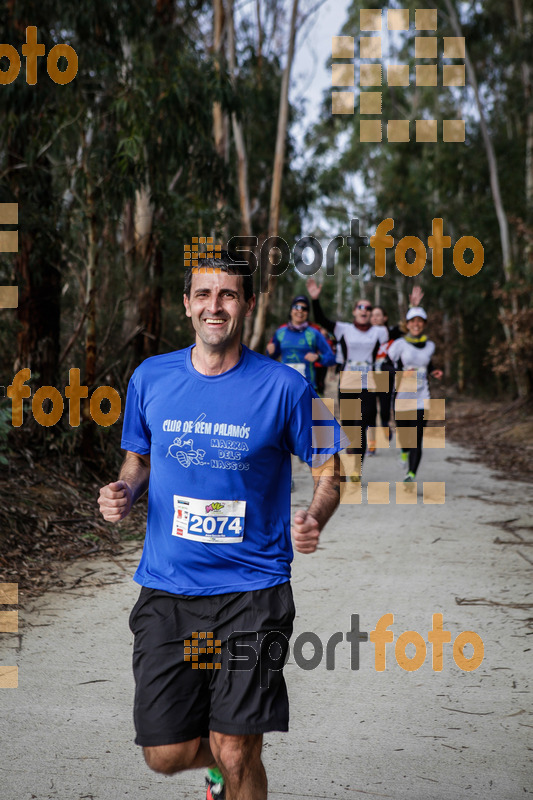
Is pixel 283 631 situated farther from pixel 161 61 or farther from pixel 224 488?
pixel 161 61

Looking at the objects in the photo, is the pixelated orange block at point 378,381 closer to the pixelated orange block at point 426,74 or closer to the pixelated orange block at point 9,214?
the pixelated orange block at point 9,214

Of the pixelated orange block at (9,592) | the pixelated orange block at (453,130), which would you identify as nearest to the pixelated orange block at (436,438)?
the pixelated orange block at (453,130)

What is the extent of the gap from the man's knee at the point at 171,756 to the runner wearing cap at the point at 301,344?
7.57 meters

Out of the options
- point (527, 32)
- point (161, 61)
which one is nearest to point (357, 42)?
point (527, 32)

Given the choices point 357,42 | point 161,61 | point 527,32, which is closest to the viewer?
point 161,61

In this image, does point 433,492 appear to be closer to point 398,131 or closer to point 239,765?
point 239,765

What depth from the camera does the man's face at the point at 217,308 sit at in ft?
9.65

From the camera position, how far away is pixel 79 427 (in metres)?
8.87

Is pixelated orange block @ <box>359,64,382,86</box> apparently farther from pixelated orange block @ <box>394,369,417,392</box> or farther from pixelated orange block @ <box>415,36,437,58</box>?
pixelated orange block @ <box>394,369,417,392</box>

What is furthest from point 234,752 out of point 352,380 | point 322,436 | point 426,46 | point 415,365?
point 426,46

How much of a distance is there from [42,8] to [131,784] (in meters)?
8.23

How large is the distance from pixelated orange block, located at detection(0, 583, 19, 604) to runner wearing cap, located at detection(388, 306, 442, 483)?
182 inches

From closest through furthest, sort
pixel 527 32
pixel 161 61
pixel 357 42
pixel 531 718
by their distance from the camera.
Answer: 1. pixel 531 718
2. pixel 161 61
3. pixel 527 32
4. pixel 357 42

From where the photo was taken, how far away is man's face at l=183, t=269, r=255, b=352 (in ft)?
9.65
